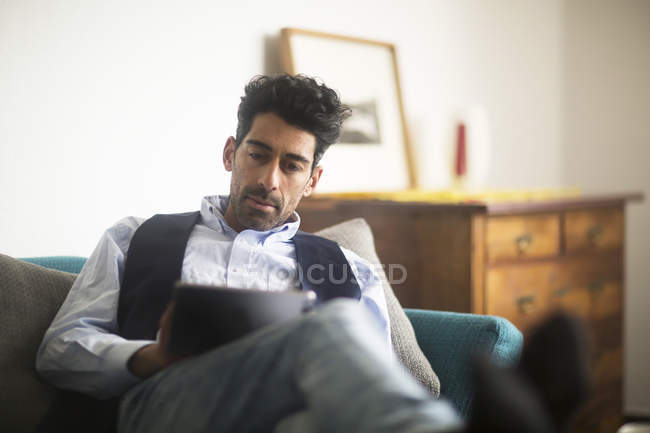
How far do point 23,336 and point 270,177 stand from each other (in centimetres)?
57

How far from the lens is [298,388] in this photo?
2.82 ft

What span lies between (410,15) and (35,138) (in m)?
1.66

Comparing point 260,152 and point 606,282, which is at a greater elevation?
point 260,152

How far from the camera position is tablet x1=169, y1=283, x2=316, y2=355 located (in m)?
0.94

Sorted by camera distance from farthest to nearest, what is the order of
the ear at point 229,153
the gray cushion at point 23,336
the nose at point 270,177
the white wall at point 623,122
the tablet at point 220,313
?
1. the white wall at point 623,122
2. the ear at point 229,153
3. the nose at point 270,177
4. the gray cushion at point 23,336
5. the tablet at point 220,313

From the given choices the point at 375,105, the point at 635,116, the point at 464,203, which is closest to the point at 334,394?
the point at 464,203

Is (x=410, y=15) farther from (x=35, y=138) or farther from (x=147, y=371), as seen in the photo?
(x=147, y=371)

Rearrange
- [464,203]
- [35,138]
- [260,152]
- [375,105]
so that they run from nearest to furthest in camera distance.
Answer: [260,152] → [35,138] → [464,203] → [375,105]

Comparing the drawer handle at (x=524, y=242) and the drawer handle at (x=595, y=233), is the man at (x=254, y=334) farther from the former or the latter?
the drawer handle at (x=595, y=233)

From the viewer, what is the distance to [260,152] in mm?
1394

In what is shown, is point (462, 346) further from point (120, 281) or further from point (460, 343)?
point (120, 281)

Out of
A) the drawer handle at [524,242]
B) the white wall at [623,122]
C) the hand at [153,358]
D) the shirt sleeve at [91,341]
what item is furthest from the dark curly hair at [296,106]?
the white wall at [623,122]

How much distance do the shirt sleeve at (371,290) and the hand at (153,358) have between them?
476mm

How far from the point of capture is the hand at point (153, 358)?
1.01m
